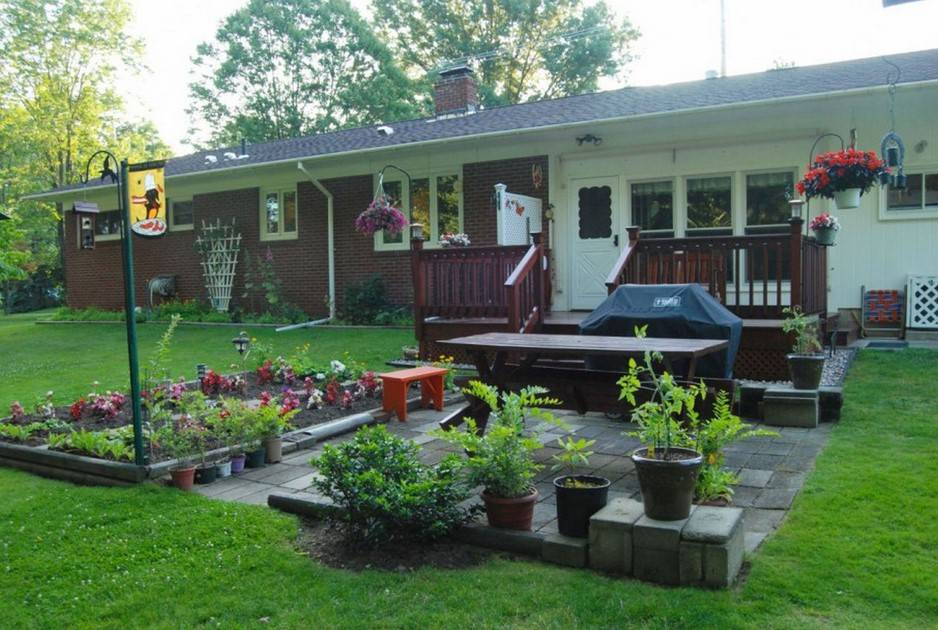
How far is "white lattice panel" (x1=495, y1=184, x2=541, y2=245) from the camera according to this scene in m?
10.6

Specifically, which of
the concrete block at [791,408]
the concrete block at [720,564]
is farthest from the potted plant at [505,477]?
the concrete block at [791,408]

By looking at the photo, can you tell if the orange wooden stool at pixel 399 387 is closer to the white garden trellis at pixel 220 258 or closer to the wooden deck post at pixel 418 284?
the wooden deck post at pixel 418 284

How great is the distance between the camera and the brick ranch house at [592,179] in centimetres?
959

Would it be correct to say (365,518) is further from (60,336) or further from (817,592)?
(60,336)

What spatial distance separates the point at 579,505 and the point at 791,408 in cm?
Answer: 324

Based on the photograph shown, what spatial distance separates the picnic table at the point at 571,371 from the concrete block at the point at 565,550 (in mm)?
1491

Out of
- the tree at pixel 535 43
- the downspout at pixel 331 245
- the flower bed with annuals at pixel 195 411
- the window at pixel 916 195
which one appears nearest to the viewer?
the flower bed with annuals at pixel 195 411

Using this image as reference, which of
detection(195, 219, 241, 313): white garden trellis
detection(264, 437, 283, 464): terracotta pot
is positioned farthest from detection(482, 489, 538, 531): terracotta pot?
detection(195, 219, 241, 313): white garden trellis

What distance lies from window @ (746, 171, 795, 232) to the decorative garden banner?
8.22m

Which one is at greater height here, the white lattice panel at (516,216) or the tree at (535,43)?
the tree at (535,43)

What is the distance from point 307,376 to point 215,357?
2860 mm

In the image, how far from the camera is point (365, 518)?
137 inches

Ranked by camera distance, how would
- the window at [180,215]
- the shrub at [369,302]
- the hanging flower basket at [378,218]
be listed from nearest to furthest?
the hanging flower basket at [378,218], the shrub at [369,302], the window at [180,215]

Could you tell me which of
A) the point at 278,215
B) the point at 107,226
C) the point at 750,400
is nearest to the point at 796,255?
the point at 750,400
